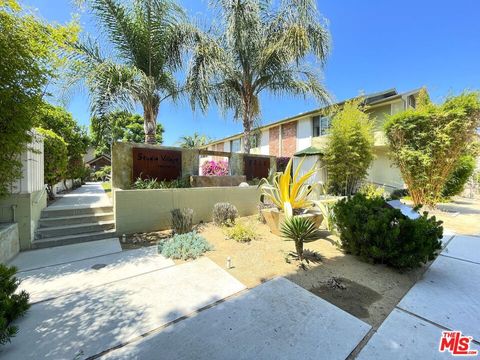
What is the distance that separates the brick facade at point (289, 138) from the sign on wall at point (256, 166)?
610cm

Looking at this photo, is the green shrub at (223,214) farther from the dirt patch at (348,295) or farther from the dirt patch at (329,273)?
the dirt patch at (348,295)

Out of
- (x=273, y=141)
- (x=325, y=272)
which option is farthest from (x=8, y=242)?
(x=273, y=141)

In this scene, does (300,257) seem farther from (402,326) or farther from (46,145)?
(46,145)

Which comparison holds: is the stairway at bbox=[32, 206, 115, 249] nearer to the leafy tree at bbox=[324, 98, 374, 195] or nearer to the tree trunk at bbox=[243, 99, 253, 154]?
the tree trunk at bbox=[243, 99, 253, 154]

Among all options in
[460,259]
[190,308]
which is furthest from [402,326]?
[460,259]

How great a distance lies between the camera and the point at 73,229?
15.9 feet

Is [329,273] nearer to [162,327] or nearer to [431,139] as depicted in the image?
[162,327]

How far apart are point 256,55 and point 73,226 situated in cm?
841

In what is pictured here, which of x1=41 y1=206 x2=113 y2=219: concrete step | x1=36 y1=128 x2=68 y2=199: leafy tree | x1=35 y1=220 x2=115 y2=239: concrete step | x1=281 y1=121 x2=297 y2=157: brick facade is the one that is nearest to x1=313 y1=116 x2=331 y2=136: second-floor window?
x1=281 y1=121 x2=297 y2=157: brick facade

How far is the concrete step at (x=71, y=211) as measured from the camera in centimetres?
511

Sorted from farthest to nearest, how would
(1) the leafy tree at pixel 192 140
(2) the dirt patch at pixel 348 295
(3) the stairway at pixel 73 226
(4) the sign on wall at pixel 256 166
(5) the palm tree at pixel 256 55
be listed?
1. (1) the leafy tree at pixel 192 140
2. (4) the sign on wall at pixel 256 166
3. (5) the palm tree at pixel 256 55
4. (3) the stairway at pixel 73 226
5. (2) the dirt patch at pixel 348 295

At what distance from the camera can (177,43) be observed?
7.61 metres

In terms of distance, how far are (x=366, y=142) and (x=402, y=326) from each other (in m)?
9.13

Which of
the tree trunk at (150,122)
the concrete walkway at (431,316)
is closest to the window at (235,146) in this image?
the tree trunk at (150,122)
